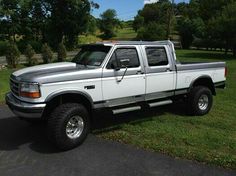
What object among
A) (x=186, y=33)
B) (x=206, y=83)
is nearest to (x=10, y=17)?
(x=186, y=33)

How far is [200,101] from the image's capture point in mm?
9180

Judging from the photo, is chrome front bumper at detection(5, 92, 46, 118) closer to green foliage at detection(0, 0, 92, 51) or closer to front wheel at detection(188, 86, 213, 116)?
front wheel at detection(188, 86, 213, 116)

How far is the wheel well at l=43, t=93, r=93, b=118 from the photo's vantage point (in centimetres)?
663

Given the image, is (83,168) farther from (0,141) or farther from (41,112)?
(0,141)

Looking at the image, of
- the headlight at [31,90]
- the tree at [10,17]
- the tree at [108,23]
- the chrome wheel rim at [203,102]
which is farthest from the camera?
the tree at [108,23]

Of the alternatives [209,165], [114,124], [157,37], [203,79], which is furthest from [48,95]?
[157,37]

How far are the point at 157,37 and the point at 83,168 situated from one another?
4050 centimetres

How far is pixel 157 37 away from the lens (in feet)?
148

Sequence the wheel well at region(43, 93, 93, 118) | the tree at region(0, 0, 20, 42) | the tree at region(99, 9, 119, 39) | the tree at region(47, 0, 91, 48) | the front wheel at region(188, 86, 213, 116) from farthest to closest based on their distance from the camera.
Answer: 1. the tree at region(99, 9, 119, 39)
2. the tree at region(0, 0, 20, 42)
3. the tree at region(47, 0, 91, 48)
4. the front wheel at region(188, 86, 213, 116)
5. the wheel well at region(43, 93, 93, 118)

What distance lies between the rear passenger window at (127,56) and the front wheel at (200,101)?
6.72 ft

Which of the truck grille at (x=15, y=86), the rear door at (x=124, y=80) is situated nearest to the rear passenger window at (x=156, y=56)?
the rear door at (x=124, y=80)

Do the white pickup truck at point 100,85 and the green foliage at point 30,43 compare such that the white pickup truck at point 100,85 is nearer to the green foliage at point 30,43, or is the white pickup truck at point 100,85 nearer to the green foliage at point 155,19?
the green foliage at point 30,43

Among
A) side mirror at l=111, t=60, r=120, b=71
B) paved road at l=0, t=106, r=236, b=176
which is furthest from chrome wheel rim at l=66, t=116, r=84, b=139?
side mirror at l=111, t=60, r=120, b=71

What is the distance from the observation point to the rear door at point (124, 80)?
7125 mm
